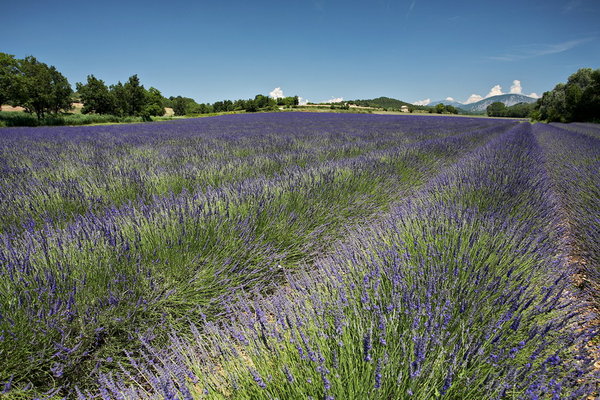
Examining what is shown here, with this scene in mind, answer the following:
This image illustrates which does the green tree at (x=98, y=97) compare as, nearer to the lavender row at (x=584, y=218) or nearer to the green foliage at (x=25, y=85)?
the green foliage at (x=25, y=85)

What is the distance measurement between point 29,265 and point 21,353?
0.46 metres

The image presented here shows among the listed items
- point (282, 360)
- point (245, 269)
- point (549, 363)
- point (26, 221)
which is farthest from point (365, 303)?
point (26, 221)

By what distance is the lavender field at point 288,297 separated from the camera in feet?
3.03

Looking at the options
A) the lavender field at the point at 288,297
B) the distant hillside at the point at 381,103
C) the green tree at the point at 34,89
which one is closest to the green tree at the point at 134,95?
the green tree at the point at 34,89

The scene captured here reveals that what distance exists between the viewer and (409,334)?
1.06 meters

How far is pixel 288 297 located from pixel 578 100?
49.7 meters

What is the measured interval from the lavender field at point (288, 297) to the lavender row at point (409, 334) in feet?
0.04

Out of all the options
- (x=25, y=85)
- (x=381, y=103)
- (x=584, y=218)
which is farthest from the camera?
(x=381, y=103)

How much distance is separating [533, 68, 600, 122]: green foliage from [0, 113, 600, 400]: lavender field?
44.2 metres

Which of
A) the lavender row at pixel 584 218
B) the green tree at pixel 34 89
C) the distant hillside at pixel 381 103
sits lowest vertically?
the lavender row at pixel 584 218

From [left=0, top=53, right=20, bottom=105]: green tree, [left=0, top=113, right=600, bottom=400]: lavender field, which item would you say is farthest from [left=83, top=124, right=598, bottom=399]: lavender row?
[left=0, top=53, right=20, bottom=105]: green tree

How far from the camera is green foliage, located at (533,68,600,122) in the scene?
1232 inches

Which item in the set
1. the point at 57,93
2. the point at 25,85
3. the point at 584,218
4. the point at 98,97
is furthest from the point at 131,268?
the point at 98,97

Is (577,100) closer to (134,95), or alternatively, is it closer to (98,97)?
(134,95)
